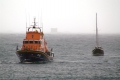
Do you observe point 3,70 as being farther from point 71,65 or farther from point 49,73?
point 71,65

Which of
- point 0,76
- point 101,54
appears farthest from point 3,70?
point 101,54

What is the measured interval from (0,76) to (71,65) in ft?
58.6

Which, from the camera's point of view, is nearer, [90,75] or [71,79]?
[71,79]

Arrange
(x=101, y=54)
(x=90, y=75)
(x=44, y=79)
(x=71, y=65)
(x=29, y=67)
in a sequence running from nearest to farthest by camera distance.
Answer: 1. (x=44, y=79)
2. (x=90, y=75)
3. (x=29, y=67)
4. (x=71, y=65)
5. (x=101, y=54)

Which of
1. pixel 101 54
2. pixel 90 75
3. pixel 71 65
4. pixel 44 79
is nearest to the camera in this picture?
pixel 44 79

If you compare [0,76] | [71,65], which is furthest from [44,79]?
[71,65]

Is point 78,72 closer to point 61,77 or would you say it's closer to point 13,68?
point 61,77

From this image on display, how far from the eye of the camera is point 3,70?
210 feet

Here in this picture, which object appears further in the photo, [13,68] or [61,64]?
[61,64]

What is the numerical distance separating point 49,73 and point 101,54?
117 ft

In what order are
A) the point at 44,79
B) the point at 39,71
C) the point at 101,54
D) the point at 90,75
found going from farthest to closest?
the point at 101,54 < the point at 39,71 < the point at 90,75 < the point at 44,79

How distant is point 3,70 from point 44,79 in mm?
12037

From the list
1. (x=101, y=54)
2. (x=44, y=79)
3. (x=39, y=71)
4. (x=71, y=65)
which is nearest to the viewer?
(x=44, y=79)

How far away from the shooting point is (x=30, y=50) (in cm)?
6975
